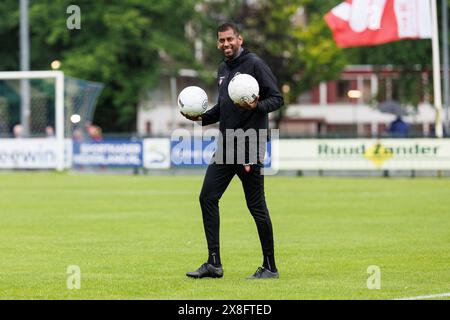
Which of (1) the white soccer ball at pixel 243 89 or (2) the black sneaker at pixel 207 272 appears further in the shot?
(2) the black sneaker at pixel 207 272

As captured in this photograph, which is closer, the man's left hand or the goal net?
the man's left hand

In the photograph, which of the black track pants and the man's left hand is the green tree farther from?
the man's left hand

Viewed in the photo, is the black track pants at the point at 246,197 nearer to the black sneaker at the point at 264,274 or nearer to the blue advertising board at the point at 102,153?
the black sneaker at the point at 264,274

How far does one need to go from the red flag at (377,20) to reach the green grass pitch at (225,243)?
5.91 m

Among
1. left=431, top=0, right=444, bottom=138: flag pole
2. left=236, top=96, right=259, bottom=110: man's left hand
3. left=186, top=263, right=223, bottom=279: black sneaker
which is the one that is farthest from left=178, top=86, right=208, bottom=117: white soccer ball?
left=431, top=0, right=444, bottom=138: flag pole

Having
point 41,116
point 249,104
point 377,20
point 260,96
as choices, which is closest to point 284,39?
point 41,116

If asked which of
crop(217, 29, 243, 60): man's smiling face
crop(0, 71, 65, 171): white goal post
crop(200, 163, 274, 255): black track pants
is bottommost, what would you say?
crop(200, 163, 274, 255): black track pants

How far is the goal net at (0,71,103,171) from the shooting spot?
1549 inches

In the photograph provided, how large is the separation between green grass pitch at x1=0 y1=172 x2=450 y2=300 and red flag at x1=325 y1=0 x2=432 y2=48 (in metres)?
5.91

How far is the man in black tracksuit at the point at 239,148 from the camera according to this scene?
37.1 feet

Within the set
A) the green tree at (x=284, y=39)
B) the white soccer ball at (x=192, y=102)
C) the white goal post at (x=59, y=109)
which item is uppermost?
the green tree at (x=284, y=39)

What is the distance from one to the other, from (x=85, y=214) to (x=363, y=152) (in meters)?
16.3

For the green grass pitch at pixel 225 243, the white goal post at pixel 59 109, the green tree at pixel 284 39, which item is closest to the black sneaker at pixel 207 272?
the green grass pitch at pixel 225 243
